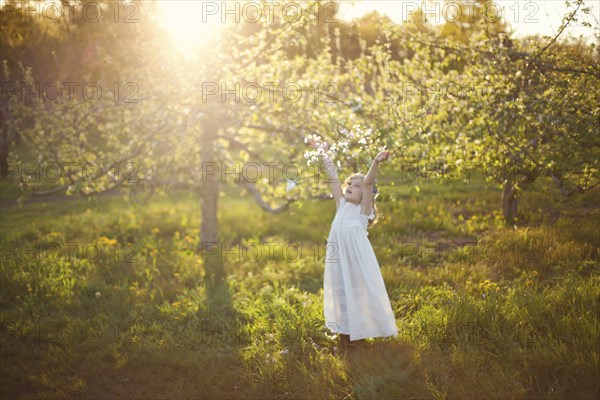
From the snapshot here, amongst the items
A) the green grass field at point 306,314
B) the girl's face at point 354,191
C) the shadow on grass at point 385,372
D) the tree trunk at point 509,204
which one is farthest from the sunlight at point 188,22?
the tree trunk at point 509,204

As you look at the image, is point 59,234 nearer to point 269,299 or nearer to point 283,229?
point 283,229

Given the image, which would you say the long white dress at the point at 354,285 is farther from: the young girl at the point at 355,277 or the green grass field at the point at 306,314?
the green grass field at the point at 306,314

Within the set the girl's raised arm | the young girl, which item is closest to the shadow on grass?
the young girl

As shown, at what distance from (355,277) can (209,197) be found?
5.58 meters

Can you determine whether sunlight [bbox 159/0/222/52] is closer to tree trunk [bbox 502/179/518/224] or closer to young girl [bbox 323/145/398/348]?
young girl [bbox 323/145/398/348]

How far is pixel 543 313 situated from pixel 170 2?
8144 mm

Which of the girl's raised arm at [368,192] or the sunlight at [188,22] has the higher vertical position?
the sunlight at [188,22]

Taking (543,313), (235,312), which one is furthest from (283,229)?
(543,313)

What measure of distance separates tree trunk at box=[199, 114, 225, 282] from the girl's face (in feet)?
13.7

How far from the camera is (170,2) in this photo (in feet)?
29.1

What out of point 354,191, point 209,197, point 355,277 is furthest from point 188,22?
point 355,277

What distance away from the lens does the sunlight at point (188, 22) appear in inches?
326

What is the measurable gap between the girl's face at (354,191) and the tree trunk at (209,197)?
4.16 meters

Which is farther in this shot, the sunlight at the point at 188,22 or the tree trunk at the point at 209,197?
the tree trunk at the point at 209,197
